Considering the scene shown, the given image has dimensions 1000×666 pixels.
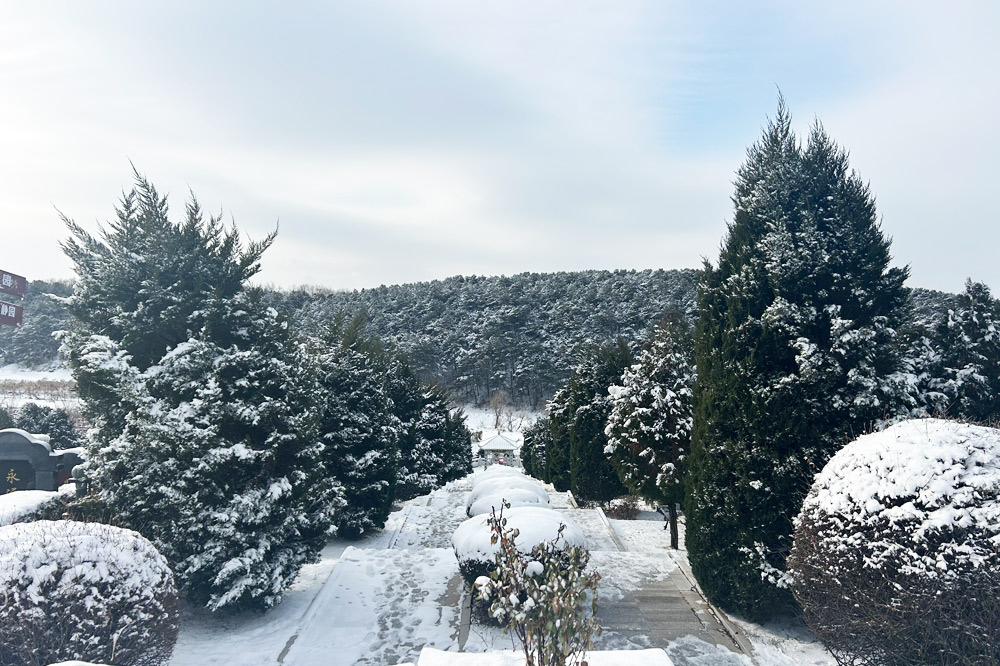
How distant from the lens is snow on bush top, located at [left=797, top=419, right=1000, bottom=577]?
4734 mm

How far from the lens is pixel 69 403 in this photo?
4825cm

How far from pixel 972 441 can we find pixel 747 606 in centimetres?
409

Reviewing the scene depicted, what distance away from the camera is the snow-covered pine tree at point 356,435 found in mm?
13727

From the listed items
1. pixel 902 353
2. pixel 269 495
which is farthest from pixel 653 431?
pixel 269 495

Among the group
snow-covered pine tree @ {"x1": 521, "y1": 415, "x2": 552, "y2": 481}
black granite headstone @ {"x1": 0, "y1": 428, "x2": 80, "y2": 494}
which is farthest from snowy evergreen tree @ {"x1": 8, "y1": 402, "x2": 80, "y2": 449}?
snow-covered pine tree @ {"x1": 521, "y1": 415, "x2": 552, "y2": 481}

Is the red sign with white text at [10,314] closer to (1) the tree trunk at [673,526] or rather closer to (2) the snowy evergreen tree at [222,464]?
(2) the snowy evergreen tree at [222,464]

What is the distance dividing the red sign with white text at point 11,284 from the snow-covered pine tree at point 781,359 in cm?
1692

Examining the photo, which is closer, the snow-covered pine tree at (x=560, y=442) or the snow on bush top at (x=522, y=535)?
the snow on bush top at (x=522, y=535)

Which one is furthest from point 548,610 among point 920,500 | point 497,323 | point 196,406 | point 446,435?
point 497,323

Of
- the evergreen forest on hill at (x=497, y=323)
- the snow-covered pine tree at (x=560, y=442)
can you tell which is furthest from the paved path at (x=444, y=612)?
the evergreen forest on hill at (x=497, y=323)

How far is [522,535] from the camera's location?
828 centimetres

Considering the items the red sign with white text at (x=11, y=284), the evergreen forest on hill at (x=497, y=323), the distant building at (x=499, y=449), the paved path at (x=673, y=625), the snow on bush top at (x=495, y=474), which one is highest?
the evergreen forest on hill at (x=497, y=323)

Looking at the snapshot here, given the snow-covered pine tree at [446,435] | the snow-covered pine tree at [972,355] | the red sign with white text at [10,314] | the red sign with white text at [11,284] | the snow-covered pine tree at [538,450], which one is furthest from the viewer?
the snow-covered pine tree at [538,450]

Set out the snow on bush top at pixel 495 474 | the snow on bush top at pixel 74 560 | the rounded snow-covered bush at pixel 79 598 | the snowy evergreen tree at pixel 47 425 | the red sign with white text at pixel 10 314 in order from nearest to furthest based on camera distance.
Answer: the rounded snow-covered bush at pixel 79 598 < the snow on bush top at pixel 74 560 < the red sign with white text at pixel 10 314 < the snow on bush top at pixel 495 474 < the snowy evergreen tree at pixel 47 425
